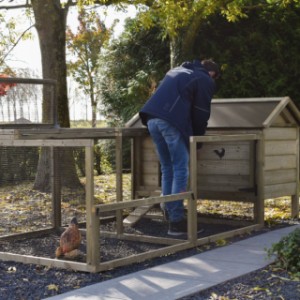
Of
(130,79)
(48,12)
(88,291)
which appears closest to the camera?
(88,291)

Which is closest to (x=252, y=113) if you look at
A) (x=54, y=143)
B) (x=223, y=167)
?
(x=223, y=167)

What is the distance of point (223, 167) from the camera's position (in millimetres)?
8047

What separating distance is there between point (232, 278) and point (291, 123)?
4018 mm

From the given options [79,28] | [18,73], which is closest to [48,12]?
[18,73]

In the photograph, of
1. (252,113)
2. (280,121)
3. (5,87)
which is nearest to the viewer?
(5,87)

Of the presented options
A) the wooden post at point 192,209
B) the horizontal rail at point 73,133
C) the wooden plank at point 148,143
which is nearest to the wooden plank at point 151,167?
the wooden plank at point 148,143

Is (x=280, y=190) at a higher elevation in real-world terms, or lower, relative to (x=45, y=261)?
higher

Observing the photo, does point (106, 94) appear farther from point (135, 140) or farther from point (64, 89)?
point (135, 140)

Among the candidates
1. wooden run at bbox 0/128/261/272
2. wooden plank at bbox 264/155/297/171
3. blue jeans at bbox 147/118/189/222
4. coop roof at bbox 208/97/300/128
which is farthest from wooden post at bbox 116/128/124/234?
wooden plank at bbox 264/155/297/171

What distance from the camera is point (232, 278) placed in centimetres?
513

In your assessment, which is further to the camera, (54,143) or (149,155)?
(149,155)

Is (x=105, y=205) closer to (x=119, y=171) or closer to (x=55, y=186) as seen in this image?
(x=119, y=171)

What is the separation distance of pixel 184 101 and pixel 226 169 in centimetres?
142

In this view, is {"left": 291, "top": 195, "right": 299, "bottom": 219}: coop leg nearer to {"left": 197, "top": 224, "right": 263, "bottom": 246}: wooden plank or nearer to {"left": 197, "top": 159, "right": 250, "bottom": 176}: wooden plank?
{"left": 197, "top": 224, "right": 263, "bottom": 246}: wooden plank
